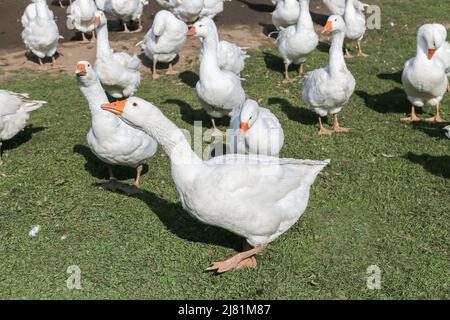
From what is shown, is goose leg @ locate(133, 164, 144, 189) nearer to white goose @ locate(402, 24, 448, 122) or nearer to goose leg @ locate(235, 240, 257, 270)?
goose leg @ locate(235, 240, 257, 270)

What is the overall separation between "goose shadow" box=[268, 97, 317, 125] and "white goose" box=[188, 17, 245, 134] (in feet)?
4.18

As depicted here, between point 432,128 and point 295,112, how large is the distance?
246 centimetres

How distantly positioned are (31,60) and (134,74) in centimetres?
427

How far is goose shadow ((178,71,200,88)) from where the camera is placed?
10.9 meters

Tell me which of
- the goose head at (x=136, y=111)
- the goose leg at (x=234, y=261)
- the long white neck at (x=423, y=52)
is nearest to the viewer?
the goose head at (x=136, y=111)

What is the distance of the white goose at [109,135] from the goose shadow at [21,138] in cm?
230

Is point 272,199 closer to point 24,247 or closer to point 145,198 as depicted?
point 145,198

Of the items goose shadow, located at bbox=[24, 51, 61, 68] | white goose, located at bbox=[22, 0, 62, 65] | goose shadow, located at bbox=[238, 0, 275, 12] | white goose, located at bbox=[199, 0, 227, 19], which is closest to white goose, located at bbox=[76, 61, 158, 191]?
white goose, located at bbox=[22, 0, 62, 65]

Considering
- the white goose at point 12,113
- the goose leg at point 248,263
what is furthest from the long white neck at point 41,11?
the goose leg at point 248,263

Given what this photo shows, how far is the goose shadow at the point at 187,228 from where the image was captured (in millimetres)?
5871

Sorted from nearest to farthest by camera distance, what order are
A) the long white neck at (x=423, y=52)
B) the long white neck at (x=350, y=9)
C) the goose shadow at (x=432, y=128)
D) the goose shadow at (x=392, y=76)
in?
1. the goose shadow at (x=432, y=128)
2. the long white neck at (x=423, y=52)
3. the goose shadow at (x=392, y=76)
4. the long white neck at (x=350, y=9)

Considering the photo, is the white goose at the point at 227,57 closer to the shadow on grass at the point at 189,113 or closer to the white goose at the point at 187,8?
the shadow on grass at the point at 189,113

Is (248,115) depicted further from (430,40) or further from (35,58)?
(35,58)

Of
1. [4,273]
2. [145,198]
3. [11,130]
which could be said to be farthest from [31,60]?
[4,273]
